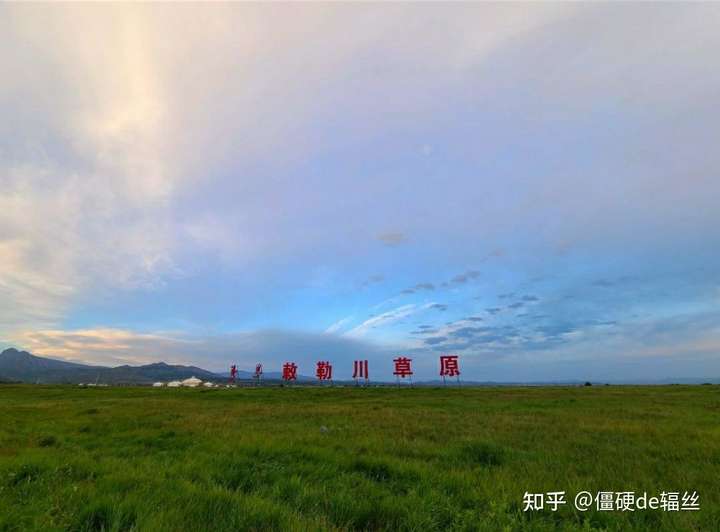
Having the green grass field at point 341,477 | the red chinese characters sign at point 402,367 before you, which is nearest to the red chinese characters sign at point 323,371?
the red chinese characters sign at point 402,367

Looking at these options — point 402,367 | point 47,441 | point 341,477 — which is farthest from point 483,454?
point 402,367

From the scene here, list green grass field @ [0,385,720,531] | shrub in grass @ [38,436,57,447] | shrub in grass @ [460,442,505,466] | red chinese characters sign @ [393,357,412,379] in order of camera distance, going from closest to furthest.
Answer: green grass field @ [0,385,720,531] → shrub in grass @ [460,442,505,466] → shrub in grass @ [38,436,57,447] → red chinese characters sign @ [393,357,412,379]

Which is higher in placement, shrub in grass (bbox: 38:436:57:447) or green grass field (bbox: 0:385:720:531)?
green grass field (bbox: 0:385:720:531)

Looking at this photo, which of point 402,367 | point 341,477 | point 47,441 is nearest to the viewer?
point 341,477

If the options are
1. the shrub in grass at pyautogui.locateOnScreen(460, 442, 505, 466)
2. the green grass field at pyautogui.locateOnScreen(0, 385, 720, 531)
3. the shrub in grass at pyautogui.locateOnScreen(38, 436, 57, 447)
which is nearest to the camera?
the green grass field at pyautogui.locateOnScreen(0, 385, 720, 531)

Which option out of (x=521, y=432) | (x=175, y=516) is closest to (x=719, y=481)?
(x=521, y=432)

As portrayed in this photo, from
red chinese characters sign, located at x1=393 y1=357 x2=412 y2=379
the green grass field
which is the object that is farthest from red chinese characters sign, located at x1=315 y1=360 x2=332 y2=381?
the green grass field

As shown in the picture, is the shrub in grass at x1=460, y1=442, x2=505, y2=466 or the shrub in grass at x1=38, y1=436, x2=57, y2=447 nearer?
the shrub in grass at x1=460, y1=442, x2=505, y2=466

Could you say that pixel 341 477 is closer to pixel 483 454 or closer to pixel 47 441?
pixel 483 454

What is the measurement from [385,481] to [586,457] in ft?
A: 17.4

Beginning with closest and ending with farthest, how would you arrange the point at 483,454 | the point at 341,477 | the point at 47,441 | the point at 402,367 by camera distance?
the point at 341,477
the point at 483,454
the point at 47,441
the point at 402,367

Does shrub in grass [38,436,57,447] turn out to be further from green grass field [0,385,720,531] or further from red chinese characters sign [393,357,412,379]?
red chinese characters sign [393,357,412,379]

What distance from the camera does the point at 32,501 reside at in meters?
5.11

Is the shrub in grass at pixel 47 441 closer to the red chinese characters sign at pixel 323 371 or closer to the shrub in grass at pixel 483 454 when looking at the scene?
the shrub in grass at pixel 483 454
